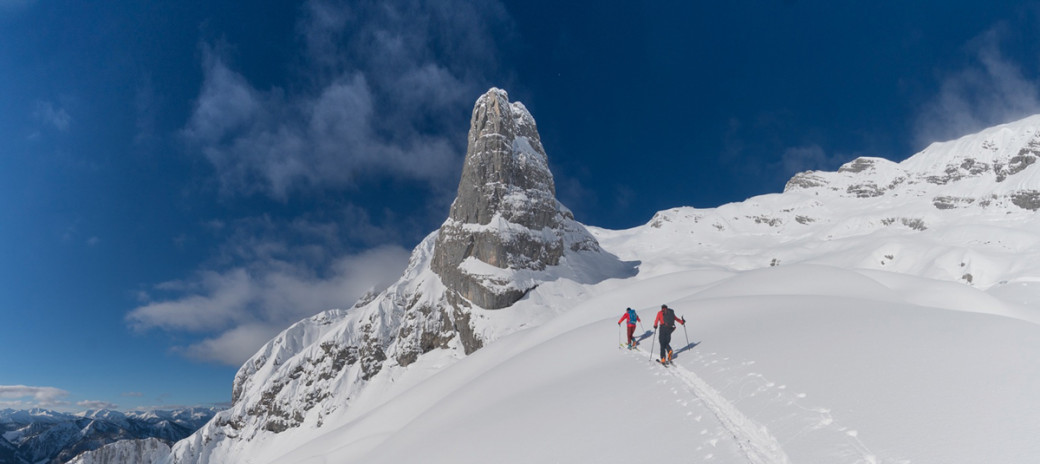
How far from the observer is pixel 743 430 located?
7.05m

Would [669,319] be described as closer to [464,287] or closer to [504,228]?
[504,228]

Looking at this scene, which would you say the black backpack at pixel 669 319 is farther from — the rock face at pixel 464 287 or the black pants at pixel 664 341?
the rock face at pixel 464 287

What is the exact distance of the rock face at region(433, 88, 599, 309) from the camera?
9006 cm

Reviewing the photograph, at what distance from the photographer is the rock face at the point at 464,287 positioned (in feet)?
297

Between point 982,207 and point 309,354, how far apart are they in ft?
810

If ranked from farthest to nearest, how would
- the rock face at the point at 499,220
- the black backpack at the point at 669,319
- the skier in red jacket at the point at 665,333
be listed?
the rock face at the point at 499,220, the black backpack at the point at 669,319, the skier in red jacket at the point at 665,333

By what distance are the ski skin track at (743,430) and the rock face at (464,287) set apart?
2790 inches

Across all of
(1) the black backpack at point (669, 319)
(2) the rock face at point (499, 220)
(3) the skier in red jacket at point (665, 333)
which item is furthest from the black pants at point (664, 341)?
(2) the rock face at point (499, 220)

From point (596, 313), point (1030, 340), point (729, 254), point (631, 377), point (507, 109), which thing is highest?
point (507, 109)

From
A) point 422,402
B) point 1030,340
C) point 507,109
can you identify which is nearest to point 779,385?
point 1030,340

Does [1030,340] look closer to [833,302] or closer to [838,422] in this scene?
[838,422]

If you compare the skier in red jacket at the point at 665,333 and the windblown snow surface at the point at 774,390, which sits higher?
the skier in red jacket at the point at 665,333

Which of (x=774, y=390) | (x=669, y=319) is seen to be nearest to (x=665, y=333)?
(x=669, y=319)

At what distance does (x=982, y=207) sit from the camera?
16400cm
